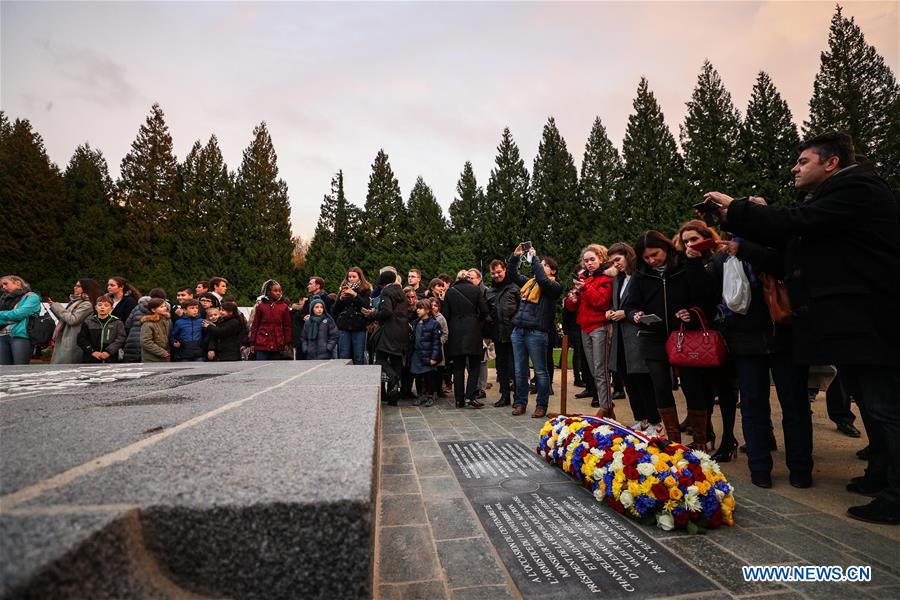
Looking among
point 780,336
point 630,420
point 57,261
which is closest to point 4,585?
point 780,336

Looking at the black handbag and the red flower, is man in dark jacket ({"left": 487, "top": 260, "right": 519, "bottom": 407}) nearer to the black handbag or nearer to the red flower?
the red flower

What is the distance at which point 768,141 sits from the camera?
3216 cm

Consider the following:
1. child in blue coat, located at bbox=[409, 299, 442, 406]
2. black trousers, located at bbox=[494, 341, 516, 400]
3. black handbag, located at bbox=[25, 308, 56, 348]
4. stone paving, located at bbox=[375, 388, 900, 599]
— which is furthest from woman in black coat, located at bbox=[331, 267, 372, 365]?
black handbag, located at bbox=[25, 308, 56, 348]

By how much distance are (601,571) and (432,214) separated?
4303 cm

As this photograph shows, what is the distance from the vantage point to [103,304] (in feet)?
23.4

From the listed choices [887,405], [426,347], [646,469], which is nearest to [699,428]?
[887,405]

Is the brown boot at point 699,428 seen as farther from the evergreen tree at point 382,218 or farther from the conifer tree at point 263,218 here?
the evergreen tree at point 382,218

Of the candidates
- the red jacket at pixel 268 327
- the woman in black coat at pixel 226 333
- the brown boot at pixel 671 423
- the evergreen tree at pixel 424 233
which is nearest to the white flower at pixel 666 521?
the brown boot at pixel 671 423

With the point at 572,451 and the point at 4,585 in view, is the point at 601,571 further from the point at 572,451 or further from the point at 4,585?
the point at 4,585

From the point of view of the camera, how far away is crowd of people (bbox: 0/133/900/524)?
104 inches

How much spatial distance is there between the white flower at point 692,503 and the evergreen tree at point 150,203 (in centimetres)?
3908

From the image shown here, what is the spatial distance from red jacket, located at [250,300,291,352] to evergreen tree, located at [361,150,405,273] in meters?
33.6

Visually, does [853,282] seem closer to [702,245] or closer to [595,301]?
[702,245]

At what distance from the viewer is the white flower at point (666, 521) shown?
249 centimetres
